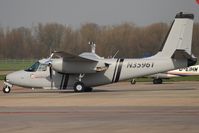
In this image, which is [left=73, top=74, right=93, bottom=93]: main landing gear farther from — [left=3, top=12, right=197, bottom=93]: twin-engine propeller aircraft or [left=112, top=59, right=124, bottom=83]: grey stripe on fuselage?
[left=112, top=59, right=124, bottom=83]: grey stripe on fuselage

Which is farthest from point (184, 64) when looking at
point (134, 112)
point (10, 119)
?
point (10, 119)

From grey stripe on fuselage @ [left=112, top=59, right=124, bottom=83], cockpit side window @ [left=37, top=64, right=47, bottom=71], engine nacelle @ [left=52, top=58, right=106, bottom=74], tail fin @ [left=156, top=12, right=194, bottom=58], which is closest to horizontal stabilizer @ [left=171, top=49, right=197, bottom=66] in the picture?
tail fin @ [left=156, top=12, right=194, bottom=58]

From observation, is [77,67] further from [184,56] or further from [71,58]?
[184,56]

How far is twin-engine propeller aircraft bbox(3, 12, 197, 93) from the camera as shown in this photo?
112 ft

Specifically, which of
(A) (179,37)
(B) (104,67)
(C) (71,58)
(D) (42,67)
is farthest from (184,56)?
(D) (42,67)

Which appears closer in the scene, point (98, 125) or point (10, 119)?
point (98, 125)

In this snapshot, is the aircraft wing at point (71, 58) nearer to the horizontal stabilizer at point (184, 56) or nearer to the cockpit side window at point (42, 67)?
the cockpit side window at point (42, 67)

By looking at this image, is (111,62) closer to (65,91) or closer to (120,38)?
(65,91)

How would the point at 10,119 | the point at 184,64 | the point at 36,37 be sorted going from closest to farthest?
the point at 10,119 < the point at 184,64 < the point at 36,37

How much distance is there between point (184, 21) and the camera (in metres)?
34.9

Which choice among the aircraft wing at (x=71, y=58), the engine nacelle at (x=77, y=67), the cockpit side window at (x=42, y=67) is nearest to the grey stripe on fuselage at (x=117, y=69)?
the engine nacelle at (x=77, y=67)

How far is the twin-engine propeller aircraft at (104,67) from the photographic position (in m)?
34.2

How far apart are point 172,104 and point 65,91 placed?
14381 millimetres

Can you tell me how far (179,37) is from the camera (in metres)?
34.9
